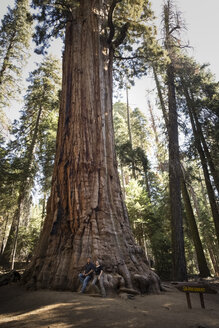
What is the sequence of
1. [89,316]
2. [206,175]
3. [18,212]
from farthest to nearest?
1. [206,175]
2. [18,212]
3. [89,316]

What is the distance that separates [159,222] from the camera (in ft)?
48.7

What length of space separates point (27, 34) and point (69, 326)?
1897 cm

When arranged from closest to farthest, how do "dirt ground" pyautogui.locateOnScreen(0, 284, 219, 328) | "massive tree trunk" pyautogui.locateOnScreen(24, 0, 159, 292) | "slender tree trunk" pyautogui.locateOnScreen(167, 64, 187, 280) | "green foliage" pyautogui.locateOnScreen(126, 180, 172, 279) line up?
"dirt ground" pyautogui.locateOnScreen(0, 284, 219, 328), "massive tree trunk" pyautogui.locateOnScreen(24, 0, 159, 292), "slender tree trunk" pyautogui.locateOnScreen(167, 64, 187, 280), "green foliage" pyautogui.locateOnScreen(126, 180, 172, 279)

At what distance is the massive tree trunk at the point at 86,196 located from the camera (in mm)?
4996

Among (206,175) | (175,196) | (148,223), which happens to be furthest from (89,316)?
(206,175)

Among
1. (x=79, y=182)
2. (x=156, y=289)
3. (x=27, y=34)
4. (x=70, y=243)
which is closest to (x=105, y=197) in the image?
(x=79, y=182)

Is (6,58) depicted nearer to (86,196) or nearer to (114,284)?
(86,196)

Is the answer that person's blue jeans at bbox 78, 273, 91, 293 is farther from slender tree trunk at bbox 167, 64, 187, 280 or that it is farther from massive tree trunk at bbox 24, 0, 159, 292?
slender tree trunk at bbox 167, 64, 187, 280

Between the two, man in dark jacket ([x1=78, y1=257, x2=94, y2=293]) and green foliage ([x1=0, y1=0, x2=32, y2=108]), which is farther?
green foliage ([x1=0, y1=0, x2=32, y2=108])

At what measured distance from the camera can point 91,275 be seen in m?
4.53

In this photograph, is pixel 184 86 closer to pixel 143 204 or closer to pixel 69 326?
pixel 143 204

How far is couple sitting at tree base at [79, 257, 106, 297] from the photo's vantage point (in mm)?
4395

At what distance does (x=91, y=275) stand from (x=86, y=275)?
0.36 feet

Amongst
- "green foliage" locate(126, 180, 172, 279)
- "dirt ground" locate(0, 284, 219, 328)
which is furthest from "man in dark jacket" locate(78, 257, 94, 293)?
"green foliage" locate(126, 180, 172, 279)
